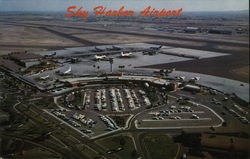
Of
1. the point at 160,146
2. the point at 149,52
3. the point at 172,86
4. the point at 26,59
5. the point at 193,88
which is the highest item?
the point at 160,146

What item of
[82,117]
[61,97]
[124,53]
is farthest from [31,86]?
[124,53]

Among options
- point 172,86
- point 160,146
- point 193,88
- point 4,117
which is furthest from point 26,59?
point 160,146

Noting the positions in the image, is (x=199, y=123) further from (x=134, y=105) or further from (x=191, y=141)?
(x=134, y=105)

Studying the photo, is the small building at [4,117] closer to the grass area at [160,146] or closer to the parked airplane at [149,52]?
the grass area at [160,146]

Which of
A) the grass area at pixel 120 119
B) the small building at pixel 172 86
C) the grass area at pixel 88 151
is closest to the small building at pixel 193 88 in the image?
the small building at pixel 172 86

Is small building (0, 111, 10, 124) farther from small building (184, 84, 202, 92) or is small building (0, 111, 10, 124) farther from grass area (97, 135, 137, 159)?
small building (184, 84, 202, 92)

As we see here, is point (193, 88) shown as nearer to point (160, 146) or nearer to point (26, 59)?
point (160, 146)
